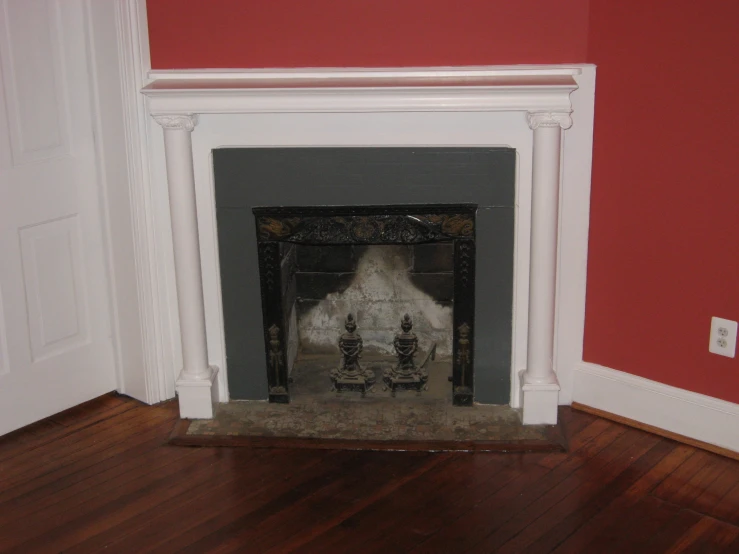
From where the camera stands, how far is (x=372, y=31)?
326cm

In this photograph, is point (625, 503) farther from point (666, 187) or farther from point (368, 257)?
point (368, 257)

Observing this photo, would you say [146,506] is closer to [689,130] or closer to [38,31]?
[38,31]

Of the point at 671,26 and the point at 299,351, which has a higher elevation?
the point at 671,26

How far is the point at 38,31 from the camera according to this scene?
337 centimetres

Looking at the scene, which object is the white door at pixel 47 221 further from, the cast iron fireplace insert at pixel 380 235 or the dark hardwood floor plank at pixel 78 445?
the cast iron fireplace insert at pixel 380 235

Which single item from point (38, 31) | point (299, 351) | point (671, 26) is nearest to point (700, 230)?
point (671, 26)

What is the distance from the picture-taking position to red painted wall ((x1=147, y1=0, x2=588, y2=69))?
3.23 metres

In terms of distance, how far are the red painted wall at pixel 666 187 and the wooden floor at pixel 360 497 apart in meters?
0.35

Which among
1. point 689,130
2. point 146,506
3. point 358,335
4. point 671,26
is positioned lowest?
point 146,506

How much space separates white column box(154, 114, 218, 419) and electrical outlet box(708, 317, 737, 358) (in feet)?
6.04

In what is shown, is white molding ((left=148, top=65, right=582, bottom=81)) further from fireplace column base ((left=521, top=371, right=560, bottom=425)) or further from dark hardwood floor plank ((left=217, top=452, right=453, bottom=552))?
dark hardwood floor plank ((left=217, top=452, right=453, bottom=552))

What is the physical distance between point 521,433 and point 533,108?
1176 millimetres

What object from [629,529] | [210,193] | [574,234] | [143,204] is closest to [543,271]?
[574,234]

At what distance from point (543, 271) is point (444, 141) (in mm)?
584
